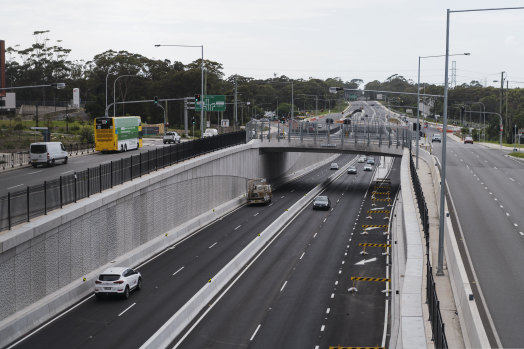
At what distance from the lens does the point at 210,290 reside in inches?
1214

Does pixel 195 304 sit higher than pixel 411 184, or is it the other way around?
pixel 411 184

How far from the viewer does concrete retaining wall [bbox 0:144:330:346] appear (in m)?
25.8

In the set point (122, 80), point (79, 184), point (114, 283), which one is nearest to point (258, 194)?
point (79, 184)

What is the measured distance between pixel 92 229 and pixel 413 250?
16.1 meters

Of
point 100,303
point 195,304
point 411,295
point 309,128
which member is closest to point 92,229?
point 100,303

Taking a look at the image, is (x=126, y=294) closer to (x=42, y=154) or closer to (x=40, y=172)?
(x=40, y=172)

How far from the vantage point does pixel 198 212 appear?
5066 centimetres

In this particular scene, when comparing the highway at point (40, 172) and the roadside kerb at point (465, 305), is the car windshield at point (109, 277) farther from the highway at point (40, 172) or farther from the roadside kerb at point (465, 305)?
the roadside kerb at point (465, 305)

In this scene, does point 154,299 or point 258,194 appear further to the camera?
point 258,194

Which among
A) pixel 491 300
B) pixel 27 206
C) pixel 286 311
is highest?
pixel 27 206

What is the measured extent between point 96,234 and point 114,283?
172 inches

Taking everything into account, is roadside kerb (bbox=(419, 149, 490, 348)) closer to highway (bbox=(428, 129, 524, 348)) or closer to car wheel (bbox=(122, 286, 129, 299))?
highway (bbox=(428, 129, 524, 348))

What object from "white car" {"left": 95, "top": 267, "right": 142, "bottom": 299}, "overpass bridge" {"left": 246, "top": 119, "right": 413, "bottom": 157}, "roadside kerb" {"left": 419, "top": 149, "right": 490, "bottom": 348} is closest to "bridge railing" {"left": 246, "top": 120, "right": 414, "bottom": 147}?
"overpass bridge" {"left": 246, "top": 119, "right": 413, "bottom": 157}

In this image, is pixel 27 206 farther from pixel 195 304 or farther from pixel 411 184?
pixel 411 184
